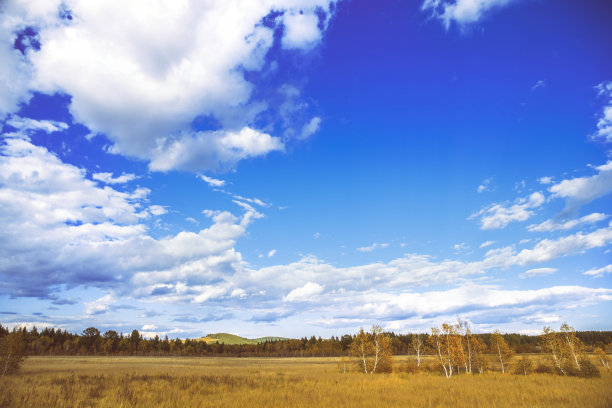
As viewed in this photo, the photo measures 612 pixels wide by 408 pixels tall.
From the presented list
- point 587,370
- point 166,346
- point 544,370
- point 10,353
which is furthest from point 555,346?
point 166,346

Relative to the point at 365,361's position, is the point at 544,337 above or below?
above

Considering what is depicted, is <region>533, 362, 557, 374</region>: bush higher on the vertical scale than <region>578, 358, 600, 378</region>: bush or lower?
lower

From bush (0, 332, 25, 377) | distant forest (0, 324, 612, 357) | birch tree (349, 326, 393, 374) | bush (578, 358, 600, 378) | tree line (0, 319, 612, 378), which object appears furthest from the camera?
distant forest (0, 324, 612, 357)

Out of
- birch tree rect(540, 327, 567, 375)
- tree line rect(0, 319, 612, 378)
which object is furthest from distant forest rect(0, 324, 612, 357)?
birch tree rect(540, 327, 567, 375)

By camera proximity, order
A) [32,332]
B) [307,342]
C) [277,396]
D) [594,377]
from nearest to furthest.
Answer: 1. [277,396]
2. [594,377]
3. [32,332]
4. [307,342]

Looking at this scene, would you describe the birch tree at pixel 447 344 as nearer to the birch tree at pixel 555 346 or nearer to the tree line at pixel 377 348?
the tree line at pixel 377 348

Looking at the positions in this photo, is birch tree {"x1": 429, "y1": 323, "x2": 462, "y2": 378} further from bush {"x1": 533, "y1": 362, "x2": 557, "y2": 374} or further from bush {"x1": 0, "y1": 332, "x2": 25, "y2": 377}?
bush {"x1": 0, "y1": 332, "x2": 25, "y2": 377}

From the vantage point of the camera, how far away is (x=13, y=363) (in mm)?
37188

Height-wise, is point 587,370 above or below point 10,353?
below

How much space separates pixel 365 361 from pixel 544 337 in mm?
28907

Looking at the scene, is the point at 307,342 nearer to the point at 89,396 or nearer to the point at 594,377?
the point at 594,377

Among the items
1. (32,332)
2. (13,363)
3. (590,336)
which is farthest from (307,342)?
(13,363)

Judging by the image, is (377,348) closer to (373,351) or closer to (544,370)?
(373,351)

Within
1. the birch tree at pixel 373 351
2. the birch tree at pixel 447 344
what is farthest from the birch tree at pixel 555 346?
the birch tree at pixel 373 351
